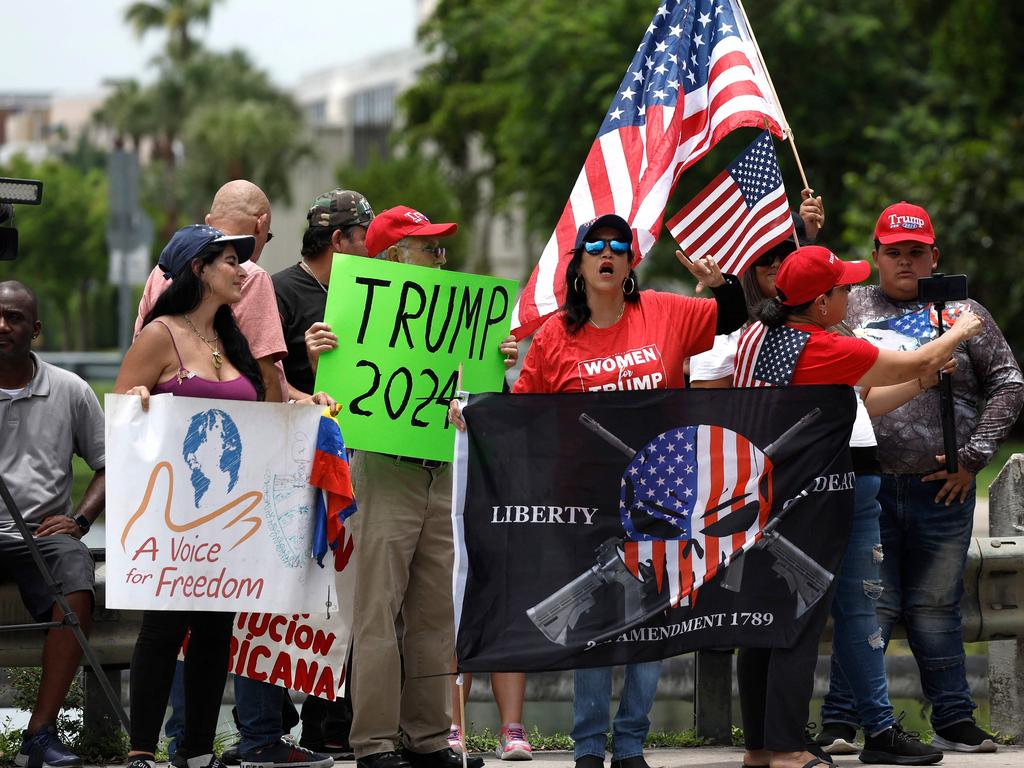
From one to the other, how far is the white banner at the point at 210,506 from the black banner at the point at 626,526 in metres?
0.63

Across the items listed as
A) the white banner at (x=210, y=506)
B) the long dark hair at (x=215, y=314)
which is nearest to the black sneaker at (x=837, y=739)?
the white banner at (x=210, y=506)

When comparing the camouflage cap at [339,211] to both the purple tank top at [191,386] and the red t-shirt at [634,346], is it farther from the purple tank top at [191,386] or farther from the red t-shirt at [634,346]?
the red t-shirt at [634,346]

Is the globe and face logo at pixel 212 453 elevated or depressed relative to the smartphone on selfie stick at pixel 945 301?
depressed

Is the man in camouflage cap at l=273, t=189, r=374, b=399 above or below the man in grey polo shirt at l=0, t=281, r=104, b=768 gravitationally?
above

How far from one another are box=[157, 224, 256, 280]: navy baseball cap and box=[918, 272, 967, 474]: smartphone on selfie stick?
8.80 ft

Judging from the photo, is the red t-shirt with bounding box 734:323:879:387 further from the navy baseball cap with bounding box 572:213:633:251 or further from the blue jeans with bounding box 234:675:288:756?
the blue jeans with bounding box 234:675:288:756

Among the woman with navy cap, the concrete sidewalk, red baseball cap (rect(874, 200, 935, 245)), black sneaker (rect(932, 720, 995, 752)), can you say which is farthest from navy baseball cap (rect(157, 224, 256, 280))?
black sneaker (rect(932, 720, 995, 752))

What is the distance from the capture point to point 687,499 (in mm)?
6250

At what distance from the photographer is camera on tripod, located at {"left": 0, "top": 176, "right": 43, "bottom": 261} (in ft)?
21.2

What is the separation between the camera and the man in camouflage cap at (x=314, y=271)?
680 centimetres

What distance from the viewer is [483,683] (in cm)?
880

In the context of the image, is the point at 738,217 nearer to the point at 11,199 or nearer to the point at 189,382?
the point at 189,382

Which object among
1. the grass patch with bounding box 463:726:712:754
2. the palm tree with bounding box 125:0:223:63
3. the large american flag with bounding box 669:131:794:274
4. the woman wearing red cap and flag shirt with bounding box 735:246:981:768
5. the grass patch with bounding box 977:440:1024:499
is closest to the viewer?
the woman wearing red cap and flag shirt with bounding box 735:246:981:768

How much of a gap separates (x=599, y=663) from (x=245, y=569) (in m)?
1.34
